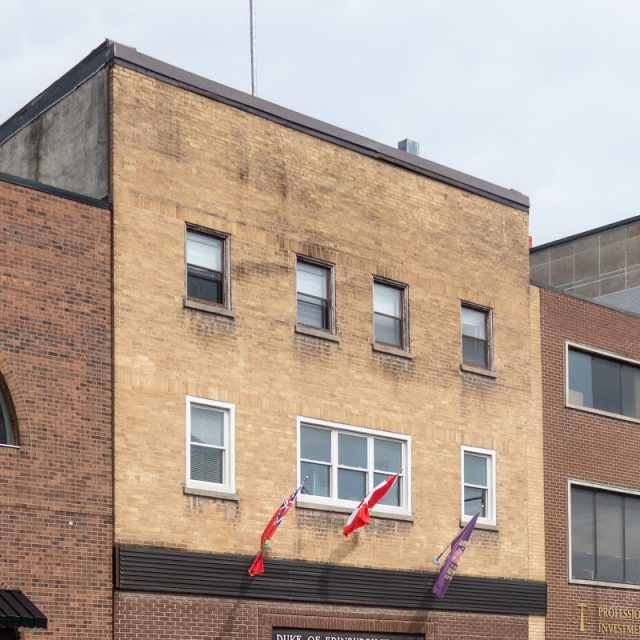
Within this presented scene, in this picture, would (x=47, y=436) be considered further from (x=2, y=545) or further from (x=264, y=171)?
(x=264, y=171)

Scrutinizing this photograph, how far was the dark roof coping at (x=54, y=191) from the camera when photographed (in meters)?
24.2

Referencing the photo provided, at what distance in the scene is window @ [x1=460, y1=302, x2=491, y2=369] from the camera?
31547 millimetres

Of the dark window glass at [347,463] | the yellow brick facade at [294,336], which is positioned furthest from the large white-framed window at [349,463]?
the yellow brick facade at [294,336]

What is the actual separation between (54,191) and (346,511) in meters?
8.47

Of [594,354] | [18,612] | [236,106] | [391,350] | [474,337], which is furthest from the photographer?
[594,354]

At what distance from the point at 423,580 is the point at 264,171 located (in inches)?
346

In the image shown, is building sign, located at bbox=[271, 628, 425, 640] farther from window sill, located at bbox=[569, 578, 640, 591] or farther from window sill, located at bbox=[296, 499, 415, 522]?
window sill, located at bbox=[569, 578, 640, 591]

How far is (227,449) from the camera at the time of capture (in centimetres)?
2641

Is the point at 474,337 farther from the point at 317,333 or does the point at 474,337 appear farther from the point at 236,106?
the point at 236,106

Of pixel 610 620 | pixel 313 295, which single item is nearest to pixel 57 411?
pixel 313 295

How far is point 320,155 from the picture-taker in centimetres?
2927

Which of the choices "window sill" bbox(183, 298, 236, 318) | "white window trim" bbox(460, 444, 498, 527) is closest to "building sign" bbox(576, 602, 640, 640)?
"white window trim" bbox(460, 444, 498, 527)

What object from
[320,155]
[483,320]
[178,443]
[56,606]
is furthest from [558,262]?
[56,606]

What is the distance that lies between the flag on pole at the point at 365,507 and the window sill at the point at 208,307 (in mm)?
4266
